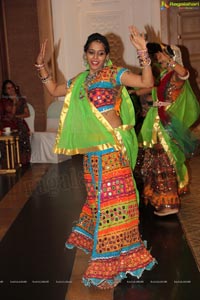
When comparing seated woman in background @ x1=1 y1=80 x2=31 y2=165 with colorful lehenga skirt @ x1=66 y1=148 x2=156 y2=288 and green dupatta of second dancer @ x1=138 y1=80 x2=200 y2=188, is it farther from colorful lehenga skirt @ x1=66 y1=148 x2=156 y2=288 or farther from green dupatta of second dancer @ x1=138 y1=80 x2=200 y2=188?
colorful lehenga skirt @ x1=66 y1=148 x2=156 y2=288

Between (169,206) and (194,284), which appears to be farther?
(169,206)

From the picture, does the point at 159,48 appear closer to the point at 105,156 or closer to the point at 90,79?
the point at 90,79

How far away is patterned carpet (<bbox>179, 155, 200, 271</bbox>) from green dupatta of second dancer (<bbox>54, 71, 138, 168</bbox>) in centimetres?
90

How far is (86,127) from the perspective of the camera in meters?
2.81

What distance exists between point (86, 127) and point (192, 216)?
1.69 meters

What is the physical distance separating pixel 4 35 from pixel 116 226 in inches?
234

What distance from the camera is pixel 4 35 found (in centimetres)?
795

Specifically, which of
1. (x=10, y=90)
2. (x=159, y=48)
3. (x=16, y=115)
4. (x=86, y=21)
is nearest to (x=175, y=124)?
(x=159, y=48)

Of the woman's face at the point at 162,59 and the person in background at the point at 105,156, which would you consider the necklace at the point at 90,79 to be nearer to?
the person in background at the point at 105,156

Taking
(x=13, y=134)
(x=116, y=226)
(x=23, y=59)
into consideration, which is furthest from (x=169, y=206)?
(x=23, y=59)

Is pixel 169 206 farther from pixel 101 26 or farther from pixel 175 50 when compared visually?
pixel 101 26

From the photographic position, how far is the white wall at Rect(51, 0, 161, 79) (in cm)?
796

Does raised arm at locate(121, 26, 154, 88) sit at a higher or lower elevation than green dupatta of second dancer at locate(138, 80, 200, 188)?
higher

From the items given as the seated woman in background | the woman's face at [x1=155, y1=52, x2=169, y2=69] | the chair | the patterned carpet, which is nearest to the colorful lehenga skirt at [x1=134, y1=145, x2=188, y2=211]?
the patterned carpet
